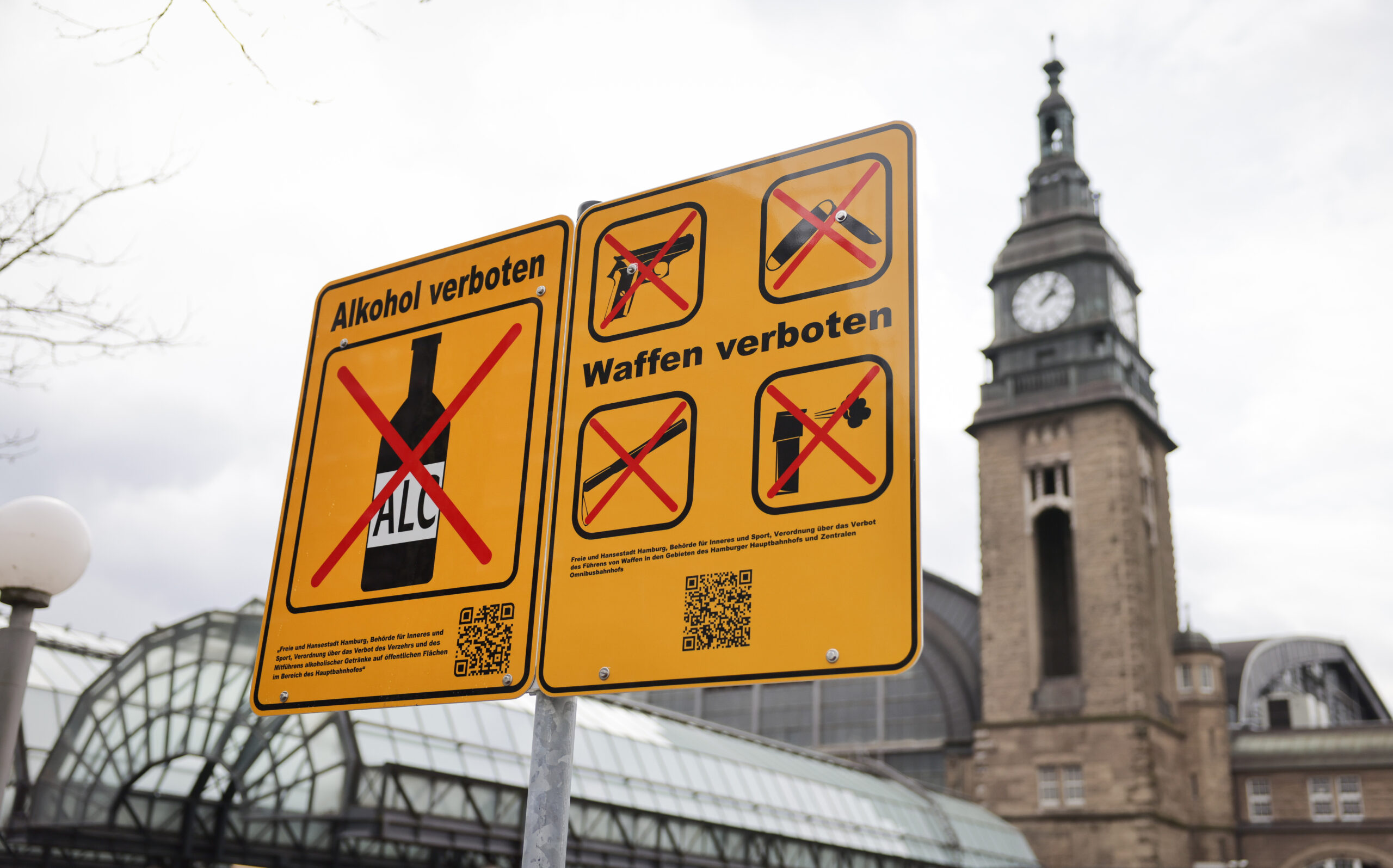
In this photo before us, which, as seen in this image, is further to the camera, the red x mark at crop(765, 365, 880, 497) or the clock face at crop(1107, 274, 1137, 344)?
the clock face at crop(1107, 274, 1137, 344)

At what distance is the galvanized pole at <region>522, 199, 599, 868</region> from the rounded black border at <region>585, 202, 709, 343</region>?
952 mm

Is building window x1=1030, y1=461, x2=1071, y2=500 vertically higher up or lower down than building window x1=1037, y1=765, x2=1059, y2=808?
higher up

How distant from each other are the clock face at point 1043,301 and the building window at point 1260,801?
20.9m

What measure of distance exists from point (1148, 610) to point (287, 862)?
117ft

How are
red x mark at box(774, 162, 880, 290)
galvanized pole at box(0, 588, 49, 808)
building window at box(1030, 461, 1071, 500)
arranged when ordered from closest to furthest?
red x mark at box(774, 162, 880, 290)
galvanized pole at box(0, 588, 49, 808)
building window at box(1030, 461, 1071, 500)

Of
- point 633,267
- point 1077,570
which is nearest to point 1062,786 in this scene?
point 1077,570

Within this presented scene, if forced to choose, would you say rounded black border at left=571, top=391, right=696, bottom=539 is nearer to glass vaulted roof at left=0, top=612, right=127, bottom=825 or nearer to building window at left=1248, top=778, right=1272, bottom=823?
glass vaulted roof at left=0, top=612, right=127, bottom=825

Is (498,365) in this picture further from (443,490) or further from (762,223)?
(762,223)

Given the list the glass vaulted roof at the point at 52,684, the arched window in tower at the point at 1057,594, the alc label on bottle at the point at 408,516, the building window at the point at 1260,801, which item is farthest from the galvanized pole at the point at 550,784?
the building window at the point at 1260,801

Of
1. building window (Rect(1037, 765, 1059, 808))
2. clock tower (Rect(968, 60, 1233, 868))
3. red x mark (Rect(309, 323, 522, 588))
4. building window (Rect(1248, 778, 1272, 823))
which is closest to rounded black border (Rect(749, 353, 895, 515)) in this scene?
red x mark (Rect(309, 323, 522, 588))

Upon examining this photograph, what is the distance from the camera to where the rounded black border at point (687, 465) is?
277 centimetres

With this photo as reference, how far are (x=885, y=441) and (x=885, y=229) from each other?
55cm

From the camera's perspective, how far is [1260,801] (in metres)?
48.2

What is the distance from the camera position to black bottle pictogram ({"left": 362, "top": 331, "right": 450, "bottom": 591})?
3043mm
